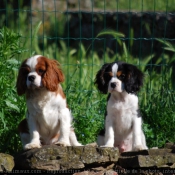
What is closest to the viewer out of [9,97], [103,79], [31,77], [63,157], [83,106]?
[63,157]

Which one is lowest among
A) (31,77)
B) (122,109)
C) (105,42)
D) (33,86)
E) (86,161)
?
(86,161)

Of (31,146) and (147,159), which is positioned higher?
(31,146)

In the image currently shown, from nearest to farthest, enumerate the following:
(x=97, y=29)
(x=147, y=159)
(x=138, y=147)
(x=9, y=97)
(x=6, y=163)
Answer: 1. (x=6, y=163)
2. (x=147, y=159)
3. (x=138, y=147)
4. (x=9, y=97)
5. (x=97, y=29)

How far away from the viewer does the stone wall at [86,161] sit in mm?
7195

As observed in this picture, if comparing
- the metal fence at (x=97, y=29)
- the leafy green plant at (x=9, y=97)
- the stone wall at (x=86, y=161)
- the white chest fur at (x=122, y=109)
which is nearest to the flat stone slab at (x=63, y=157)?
the stone wall at (x=86, y=161)

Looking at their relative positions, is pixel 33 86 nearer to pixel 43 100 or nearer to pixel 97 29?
pixel 43 100

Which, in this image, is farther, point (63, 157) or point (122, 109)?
point (122, 109)

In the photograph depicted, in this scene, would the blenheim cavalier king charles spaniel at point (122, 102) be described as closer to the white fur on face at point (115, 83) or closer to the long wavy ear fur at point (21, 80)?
the white fur on face at point (115, 83)

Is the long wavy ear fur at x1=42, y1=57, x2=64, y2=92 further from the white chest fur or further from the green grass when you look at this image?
the green grass

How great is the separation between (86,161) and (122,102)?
1.02 m

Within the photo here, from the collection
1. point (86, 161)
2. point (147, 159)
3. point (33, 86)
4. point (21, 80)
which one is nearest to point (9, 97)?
point (21, 80)

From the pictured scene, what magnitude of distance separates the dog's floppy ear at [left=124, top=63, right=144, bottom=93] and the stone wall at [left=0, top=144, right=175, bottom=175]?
81cm

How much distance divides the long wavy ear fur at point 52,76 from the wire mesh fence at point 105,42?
125 centimetres

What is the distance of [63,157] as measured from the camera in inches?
287
